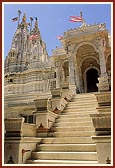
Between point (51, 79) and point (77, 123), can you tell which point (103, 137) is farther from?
point (51, 79)

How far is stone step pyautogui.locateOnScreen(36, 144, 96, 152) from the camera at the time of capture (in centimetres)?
608

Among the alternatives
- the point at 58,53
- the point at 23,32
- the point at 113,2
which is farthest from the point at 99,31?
the point at 23,32

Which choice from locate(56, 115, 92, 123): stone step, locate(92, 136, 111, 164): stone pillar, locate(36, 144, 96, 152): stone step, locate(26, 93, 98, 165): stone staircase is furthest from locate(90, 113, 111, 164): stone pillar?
locate(56, 115, 92, 123): stone step

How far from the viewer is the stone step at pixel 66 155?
5.69 metres

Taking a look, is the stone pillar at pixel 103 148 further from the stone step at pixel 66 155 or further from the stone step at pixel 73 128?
the stone step at pixel 73 128

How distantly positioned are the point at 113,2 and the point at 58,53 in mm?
21293

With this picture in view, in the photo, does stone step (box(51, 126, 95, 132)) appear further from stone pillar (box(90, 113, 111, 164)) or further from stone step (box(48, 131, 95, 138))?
stone pillar (box(90, 113, 111, 164))

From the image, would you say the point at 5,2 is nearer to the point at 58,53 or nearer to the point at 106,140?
the point at 106,140

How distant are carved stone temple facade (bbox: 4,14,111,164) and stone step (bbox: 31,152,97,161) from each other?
0.39 meters

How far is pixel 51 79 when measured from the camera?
29922 mm

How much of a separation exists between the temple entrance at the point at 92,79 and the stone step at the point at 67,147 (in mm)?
19331

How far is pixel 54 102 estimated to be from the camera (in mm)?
10008

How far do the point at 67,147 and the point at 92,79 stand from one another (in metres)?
20.5

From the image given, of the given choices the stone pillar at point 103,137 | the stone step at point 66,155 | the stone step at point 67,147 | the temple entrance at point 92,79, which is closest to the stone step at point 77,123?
→ the stone step at point 67,147
